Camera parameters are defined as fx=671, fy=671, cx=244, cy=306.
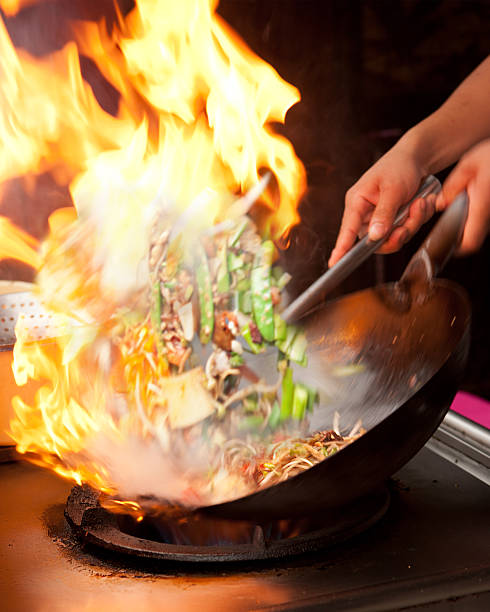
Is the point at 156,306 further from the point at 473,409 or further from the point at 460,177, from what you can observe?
the point at 473,409

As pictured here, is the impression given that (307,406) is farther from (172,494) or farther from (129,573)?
(129,573)

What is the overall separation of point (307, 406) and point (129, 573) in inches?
21.2

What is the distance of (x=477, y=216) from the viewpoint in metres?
1.23

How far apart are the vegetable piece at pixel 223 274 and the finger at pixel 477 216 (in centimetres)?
44

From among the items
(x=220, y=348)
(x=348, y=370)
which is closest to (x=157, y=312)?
(x=220, y=348)

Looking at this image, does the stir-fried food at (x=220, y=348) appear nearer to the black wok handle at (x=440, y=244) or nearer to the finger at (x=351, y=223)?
the finger at (x=351, y=223)

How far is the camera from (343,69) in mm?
3148

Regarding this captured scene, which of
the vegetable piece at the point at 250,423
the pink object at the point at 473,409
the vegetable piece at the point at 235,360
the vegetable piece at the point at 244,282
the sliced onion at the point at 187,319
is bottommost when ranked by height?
the pink object at the point at 473,409

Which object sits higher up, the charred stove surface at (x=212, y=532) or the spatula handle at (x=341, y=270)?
the spatula handle at (x=341, y=270)

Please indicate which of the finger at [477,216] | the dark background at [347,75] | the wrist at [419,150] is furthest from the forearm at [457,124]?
the dark background at [347,75]

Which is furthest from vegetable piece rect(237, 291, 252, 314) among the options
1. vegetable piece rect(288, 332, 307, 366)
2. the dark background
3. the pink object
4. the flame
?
the flame

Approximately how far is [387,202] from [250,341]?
1.26 ft

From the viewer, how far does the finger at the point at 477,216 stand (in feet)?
3.98

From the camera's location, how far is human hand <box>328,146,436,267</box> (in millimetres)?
1297
